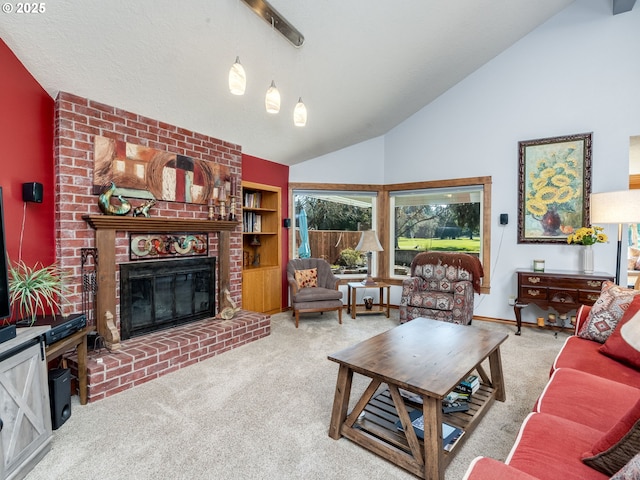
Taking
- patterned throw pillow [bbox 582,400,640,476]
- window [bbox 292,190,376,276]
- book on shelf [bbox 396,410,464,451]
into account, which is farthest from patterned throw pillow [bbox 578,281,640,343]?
→ window [bbox 292,190,376,276]

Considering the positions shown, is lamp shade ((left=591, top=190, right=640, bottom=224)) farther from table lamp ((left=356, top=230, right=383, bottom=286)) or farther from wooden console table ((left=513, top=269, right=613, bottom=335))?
table lamp ((left=356, top=230, right=383, bottom=286))

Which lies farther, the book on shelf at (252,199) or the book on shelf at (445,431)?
the book on shelf at (252,199)

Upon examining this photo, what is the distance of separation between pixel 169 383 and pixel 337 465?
1.63m

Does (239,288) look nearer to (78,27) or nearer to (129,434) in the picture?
(129,434)

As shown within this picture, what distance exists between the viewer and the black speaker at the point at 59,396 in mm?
2084

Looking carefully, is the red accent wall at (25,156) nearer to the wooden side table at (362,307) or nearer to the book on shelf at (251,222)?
the book on shelf at (251,222)

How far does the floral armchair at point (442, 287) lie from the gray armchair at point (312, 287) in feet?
3.09

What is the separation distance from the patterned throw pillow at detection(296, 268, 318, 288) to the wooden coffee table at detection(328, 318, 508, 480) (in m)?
2.40

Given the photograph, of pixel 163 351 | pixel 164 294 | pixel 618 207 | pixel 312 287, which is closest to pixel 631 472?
pixel 163 351

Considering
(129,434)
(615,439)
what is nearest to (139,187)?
(129,434)

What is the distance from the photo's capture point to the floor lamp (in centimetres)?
303

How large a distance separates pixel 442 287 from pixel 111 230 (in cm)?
384

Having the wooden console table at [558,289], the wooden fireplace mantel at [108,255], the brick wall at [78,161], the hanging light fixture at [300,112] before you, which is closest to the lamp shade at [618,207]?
the wooden console table at [558,289]

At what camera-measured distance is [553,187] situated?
432 cm
